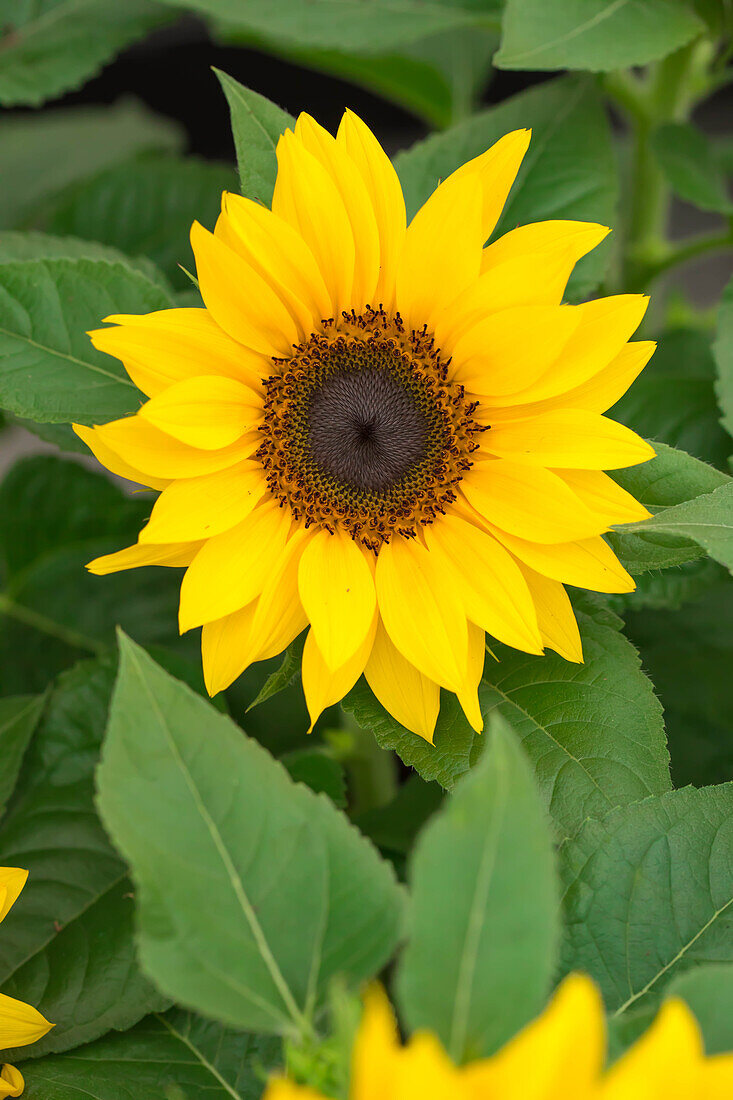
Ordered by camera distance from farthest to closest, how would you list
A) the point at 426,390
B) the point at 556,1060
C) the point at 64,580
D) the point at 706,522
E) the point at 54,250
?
the point at 64,580 < the point at 54,250 < the point at 426,390 < the point at 706,522 < the point at 556,1060

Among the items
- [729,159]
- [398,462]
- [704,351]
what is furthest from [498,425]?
[729,159]

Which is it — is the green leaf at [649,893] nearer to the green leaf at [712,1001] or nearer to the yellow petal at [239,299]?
the green leaf at [712,1001]

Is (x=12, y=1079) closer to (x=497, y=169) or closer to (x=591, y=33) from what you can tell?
(x=497, y=169)

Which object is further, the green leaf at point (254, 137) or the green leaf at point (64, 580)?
the green leaf at point (64, 580)

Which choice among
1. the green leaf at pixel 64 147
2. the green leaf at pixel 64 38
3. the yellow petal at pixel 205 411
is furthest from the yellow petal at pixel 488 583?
the green leaf at pixel 64 147

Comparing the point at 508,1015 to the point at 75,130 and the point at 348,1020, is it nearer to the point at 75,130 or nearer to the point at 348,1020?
the point at 348,1020

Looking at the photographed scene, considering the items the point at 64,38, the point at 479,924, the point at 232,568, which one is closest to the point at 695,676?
the point at 232,568

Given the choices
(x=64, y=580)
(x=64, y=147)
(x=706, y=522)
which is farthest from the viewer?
(x=64, y=147)
